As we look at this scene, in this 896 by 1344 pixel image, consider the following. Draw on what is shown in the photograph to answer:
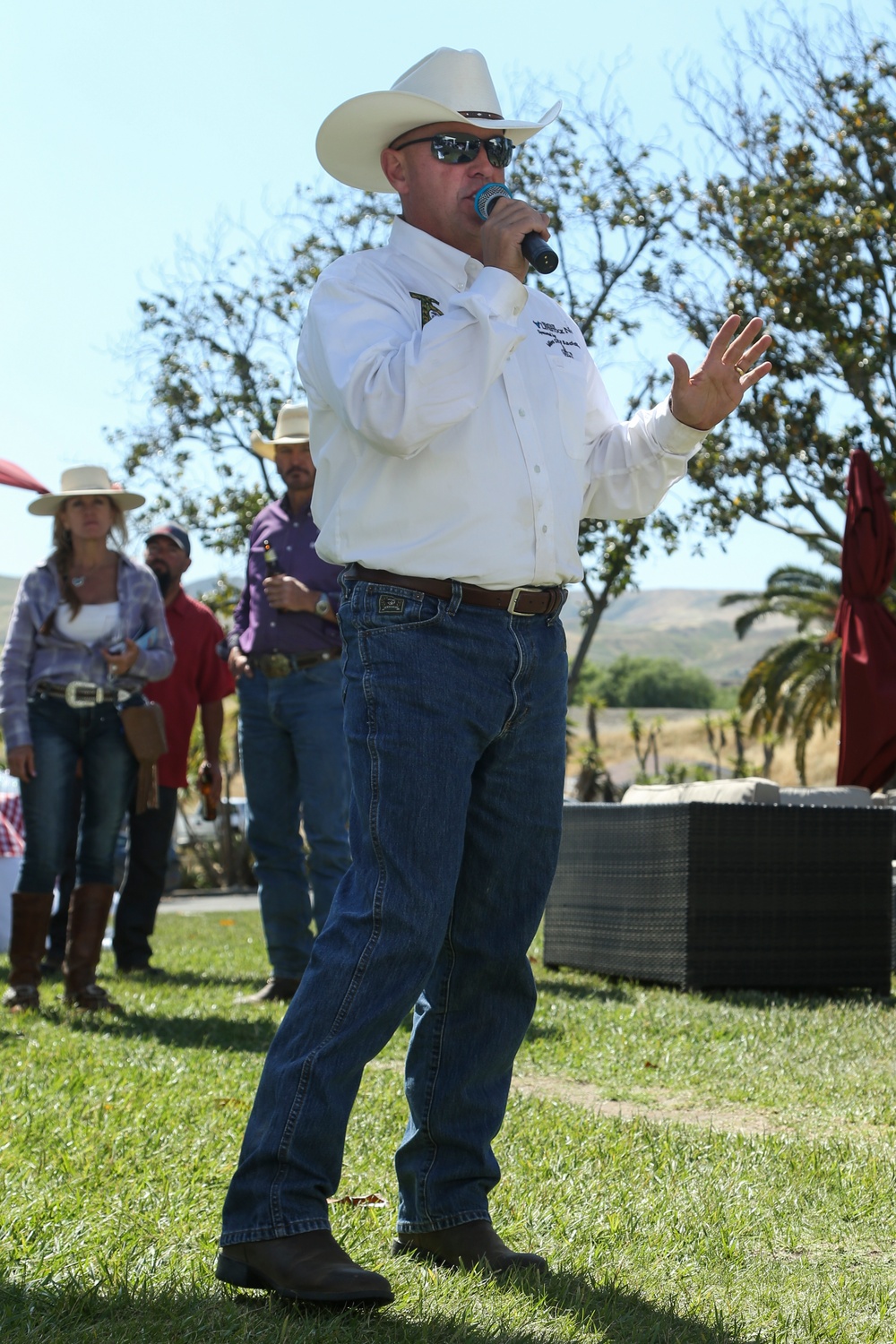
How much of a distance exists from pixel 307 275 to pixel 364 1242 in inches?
A: 737

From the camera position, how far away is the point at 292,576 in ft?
21.3

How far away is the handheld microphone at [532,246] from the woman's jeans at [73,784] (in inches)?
150

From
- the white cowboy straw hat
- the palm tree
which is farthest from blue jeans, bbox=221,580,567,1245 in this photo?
the palm tree

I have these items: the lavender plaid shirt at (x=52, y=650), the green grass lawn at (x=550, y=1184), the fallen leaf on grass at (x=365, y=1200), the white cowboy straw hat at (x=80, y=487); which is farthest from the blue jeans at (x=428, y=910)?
the white cowboy straw hat at (x=80, y=487)

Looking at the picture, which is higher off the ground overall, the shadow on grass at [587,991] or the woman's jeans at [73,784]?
the woman's jeans at [73,784]

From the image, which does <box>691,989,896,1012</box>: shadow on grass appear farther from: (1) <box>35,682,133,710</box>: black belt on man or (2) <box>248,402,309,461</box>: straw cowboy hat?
(2) <box>248,402,309,461</box>: straw cowboy hat

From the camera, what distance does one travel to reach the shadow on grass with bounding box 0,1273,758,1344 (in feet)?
7.46

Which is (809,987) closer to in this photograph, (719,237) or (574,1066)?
(574,1066)

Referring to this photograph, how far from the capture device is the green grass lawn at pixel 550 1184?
95.3 inches

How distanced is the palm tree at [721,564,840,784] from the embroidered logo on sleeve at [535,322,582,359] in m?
32.0

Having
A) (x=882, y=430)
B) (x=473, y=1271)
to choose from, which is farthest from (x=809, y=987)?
(x=882, y=430)

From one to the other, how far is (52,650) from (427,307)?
379 centimetres

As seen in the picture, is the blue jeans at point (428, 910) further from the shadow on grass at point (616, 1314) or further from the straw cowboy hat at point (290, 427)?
the straw cowboy hat at point (290, 427)

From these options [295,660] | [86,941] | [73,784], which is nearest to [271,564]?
[295,660]
